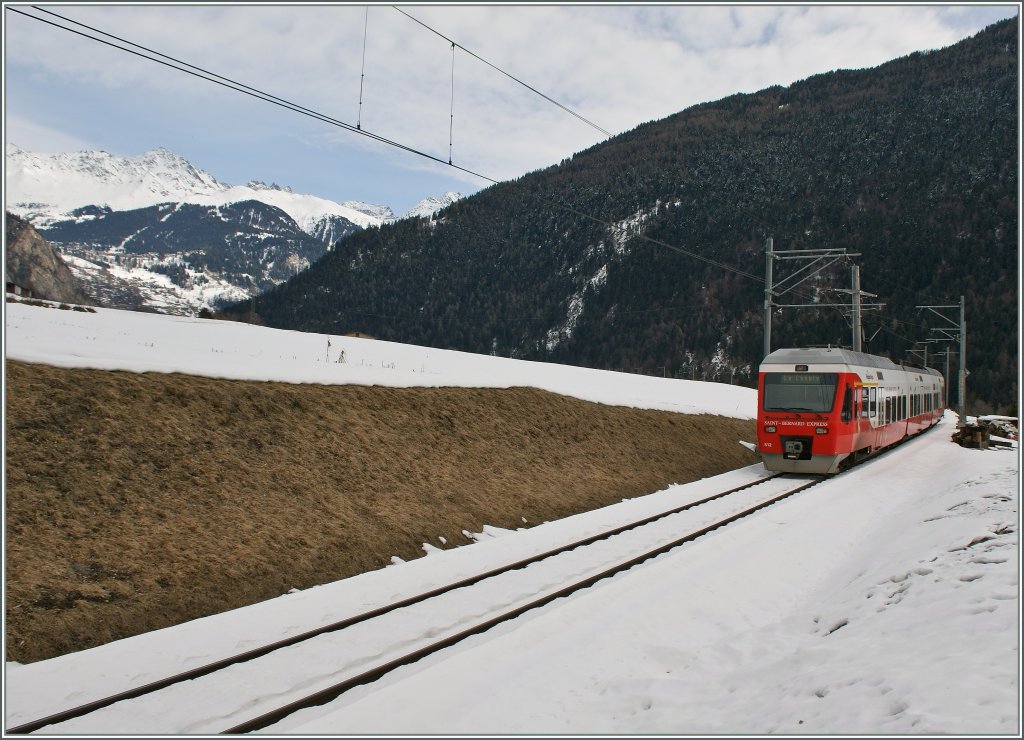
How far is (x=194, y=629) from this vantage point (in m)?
8.52

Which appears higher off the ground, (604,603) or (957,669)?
(957,669)

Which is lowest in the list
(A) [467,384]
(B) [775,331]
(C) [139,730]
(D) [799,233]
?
(C) [139,730]

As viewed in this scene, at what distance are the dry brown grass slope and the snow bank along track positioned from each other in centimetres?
185

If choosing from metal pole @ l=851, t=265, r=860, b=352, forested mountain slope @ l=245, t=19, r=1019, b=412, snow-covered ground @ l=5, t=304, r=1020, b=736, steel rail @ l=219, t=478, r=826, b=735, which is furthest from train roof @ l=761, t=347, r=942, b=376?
forested mountain slope @ l=245, t=19, r=1019, b=412

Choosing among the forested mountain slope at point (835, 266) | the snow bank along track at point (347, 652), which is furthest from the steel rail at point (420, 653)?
the forested mountain slope at point (835, 266)

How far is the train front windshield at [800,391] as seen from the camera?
68.7 feet

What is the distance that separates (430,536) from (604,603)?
4.39 metres

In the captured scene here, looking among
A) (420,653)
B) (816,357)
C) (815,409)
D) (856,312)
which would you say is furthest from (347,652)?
(856,312)

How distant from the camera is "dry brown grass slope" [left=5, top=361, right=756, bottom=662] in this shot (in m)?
8.94

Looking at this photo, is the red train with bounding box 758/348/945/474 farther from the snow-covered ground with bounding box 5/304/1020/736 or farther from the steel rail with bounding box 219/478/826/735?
the steel rail with bounding box 219/478/826/735

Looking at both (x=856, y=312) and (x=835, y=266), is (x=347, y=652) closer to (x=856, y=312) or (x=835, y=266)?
(x=856, y=312)

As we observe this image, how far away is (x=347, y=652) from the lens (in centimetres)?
783

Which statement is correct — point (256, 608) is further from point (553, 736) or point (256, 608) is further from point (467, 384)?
point (467, 384)

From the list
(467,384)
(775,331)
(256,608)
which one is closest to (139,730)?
(256,608)
